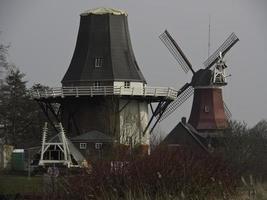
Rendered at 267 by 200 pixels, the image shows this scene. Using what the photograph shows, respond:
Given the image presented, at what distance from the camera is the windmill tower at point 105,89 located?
42.2m

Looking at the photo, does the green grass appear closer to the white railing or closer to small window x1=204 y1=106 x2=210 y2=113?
the white railing

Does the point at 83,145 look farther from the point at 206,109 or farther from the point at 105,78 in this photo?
the point at 206,109

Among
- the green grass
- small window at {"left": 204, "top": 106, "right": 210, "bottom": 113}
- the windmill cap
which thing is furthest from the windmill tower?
the green grass

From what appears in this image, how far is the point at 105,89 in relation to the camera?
42.2 meters

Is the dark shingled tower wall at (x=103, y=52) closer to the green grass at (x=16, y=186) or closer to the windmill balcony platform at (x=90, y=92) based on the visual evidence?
the windmill balcony platform at (x=90, y=92)

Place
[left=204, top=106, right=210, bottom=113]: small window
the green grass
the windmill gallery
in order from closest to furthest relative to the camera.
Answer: the green grass, the windmill gallery, [left=204, top=106, right=210, bottom=113]: small window

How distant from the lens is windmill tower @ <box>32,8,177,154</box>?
42.2m

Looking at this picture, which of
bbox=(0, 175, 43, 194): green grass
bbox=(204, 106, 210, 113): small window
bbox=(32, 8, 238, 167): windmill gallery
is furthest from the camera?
bbox=(204, 106, 210, 113): small window

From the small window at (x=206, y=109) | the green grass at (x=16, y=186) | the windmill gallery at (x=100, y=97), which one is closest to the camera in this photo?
the green grass at (x=16, y=186)

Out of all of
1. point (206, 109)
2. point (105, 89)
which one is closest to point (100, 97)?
point (105, 89)

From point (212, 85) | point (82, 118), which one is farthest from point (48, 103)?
point (212, 85)

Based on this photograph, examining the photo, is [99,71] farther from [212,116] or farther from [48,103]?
[212,116]

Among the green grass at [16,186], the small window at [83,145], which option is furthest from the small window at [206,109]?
the green grass at [16,186]

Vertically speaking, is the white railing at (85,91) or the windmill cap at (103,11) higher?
the windmill cap at (103,11)
